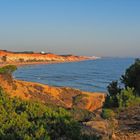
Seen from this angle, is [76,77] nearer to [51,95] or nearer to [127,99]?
[51,95]

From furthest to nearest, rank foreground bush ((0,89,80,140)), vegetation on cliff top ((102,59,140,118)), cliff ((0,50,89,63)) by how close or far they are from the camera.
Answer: cliff ((0,50,89,63))
vegetation on cliff top ((102,59,140,118))
foreground bush ((0,89,80,140))

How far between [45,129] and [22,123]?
386 mm

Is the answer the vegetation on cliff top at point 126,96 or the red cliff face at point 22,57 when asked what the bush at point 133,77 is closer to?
the vegetation on cliff top at point 126,96

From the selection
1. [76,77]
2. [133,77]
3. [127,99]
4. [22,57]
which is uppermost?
[133,77]

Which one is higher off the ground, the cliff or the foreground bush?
the foreground bush

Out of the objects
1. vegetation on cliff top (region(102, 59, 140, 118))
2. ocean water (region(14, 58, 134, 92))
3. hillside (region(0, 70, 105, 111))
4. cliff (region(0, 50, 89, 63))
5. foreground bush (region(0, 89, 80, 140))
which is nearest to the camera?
foreground bush (region(0, 89, 80, 140))

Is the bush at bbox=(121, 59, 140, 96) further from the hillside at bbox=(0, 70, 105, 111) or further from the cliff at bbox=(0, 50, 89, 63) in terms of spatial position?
the cliff at bbox=(0, 50, 89, 63)

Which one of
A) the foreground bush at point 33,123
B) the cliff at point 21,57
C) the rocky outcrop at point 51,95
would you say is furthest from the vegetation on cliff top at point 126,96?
the cliff at point 21,57

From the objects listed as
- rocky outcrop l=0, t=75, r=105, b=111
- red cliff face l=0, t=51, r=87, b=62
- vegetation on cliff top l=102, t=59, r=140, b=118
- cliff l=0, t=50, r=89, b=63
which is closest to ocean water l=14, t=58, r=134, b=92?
rocky outcrop l=0, t=75, r=105, b=111

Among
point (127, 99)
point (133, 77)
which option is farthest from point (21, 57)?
point (127, 99)

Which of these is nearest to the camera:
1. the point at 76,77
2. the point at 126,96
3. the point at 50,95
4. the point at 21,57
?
the point at 126,96

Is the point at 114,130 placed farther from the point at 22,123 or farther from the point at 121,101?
the point at 121,101

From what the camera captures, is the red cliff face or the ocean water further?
the red cliff face

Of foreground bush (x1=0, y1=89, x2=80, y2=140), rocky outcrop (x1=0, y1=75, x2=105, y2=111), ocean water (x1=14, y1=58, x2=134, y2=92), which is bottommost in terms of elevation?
ocean water (x1=14, y1=58, x2=134, y2=92)
